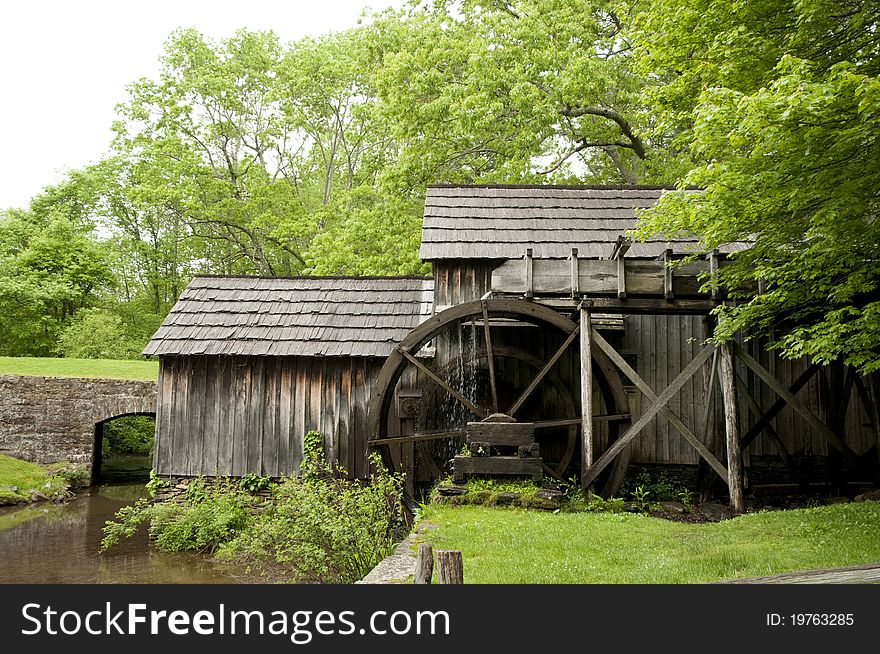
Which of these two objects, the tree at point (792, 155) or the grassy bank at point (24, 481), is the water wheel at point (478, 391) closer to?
the tree at point (792, 155)

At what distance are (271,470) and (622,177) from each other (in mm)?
12416

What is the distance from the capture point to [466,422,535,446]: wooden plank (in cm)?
813

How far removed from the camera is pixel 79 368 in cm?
1520

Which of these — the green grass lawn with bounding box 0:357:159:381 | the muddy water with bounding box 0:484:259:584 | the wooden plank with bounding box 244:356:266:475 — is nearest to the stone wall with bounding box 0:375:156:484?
the green grass lawn with bounding box 0:357:159:381

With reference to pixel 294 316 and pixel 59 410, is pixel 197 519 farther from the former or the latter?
pixel 59 410

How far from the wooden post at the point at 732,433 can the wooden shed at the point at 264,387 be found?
172 inches

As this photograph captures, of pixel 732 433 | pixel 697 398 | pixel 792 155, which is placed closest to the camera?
pixel 792 155

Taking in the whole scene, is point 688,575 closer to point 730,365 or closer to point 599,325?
point 730,365

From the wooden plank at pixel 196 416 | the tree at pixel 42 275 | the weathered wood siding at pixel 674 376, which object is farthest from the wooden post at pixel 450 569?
the tree at pixel 42 275

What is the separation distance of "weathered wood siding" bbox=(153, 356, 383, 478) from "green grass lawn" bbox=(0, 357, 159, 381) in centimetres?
442

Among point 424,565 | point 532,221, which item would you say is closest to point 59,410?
point 532,221

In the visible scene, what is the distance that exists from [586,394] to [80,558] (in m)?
6.75

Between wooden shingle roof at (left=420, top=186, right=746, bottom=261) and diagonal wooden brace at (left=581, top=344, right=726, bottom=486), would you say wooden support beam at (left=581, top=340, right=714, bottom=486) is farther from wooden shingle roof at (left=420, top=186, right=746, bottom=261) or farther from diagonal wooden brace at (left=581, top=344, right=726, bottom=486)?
wooden shingle roof at (left=420, top=186, right=746, bottom=261)

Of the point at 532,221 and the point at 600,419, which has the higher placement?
the point at 532,221
